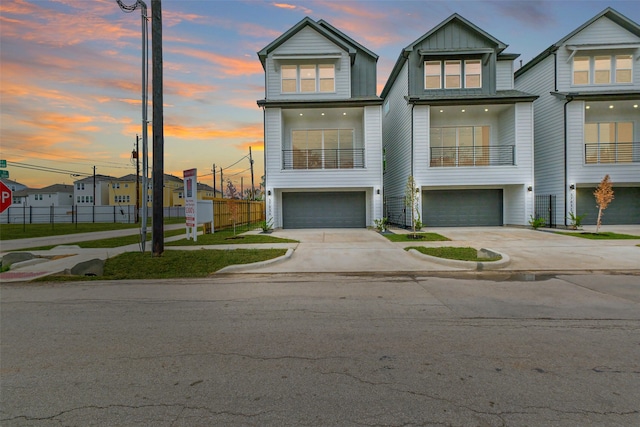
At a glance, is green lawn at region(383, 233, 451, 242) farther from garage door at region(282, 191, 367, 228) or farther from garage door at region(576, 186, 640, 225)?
garage door at region(576, 186, 640, 225)

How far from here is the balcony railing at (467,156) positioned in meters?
21.0

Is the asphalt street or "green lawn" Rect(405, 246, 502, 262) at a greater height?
"green lawn" Rect(405, 246, 502, 262)

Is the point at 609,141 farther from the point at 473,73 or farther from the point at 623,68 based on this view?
the point at 473,73

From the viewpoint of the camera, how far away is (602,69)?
68.1ft

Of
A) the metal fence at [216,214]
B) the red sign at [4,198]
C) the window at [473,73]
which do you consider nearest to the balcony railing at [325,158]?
the metal fence at [216,214]

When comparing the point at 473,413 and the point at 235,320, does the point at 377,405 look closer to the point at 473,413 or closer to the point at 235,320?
the point at 473,413

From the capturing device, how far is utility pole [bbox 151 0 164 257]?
34.0 ft

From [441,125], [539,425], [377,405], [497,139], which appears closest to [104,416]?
[377,405]

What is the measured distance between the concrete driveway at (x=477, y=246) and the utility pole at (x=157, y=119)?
3267 mm

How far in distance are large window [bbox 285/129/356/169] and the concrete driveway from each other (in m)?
7.67

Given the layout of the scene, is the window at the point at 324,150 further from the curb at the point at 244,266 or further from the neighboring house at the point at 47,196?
the neighboring house at the point at 47,196

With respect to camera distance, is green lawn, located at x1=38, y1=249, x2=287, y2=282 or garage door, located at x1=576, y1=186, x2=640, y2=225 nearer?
green lawn, located at x1=38, y1=249, x2=287, y2=282

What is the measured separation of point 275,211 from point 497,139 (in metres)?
14.1

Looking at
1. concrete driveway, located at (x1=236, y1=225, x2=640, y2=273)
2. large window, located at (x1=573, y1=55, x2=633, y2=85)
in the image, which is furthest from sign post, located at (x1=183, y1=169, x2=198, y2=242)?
large window, located at (x1=573, y1=55, x2=633, y2=85)
